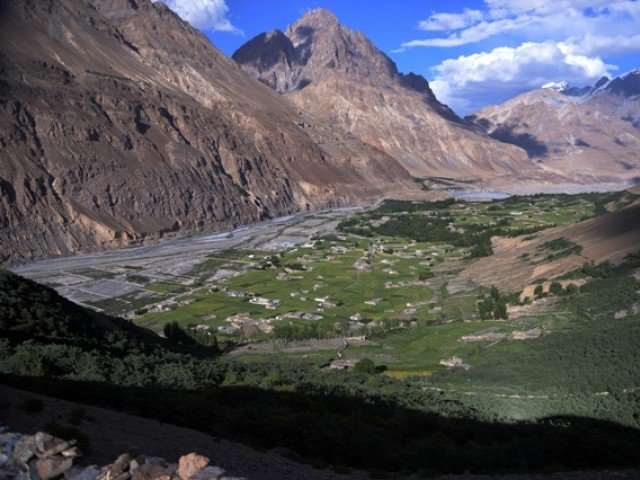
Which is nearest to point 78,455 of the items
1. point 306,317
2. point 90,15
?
point 306,317

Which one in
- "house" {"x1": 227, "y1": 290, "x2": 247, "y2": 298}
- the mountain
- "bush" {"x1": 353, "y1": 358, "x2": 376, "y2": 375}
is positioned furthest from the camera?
the mountain

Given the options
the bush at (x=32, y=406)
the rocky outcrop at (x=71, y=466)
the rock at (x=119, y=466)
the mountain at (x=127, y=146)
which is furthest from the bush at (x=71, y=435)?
the mountain at (x=127, y=146)

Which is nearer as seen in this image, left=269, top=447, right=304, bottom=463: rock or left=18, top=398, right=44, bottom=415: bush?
left=18, top=398, right=44, bottom=415: bush

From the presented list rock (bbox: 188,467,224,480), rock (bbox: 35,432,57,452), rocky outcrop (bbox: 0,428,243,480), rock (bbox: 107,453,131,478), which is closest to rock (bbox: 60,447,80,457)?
rocky outcrop (bbox: 0,428,243,480)

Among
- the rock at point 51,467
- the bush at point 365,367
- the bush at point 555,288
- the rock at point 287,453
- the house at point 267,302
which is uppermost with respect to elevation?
the rock at point 51,467

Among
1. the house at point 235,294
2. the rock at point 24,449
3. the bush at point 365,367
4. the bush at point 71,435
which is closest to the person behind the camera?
the rock at point 24,449

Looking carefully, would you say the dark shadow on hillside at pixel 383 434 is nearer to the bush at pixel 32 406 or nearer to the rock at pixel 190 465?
the bush at pixel 32 406

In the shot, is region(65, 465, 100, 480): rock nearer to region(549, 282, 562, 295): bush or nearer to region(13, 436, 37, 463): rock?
region(13, 436, 37, 463): rock

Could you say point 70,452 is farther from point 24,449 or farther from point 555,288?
point 555,288
